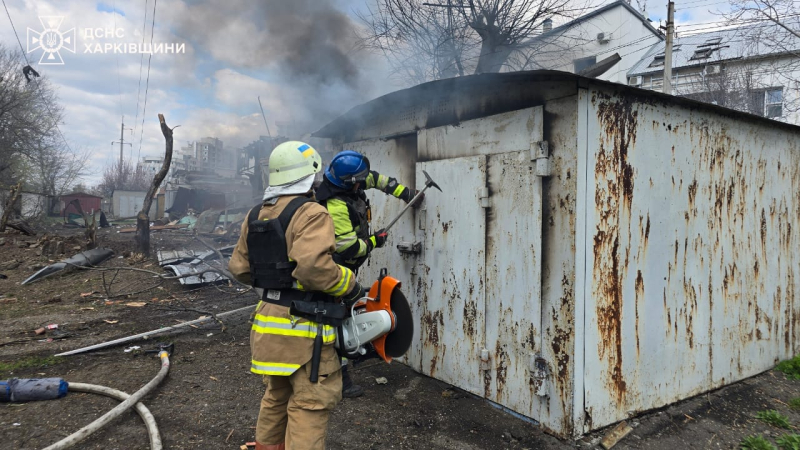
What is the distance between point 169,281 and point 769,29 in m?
13.5

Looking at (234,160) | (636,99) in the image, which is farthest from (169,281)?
(234,160)

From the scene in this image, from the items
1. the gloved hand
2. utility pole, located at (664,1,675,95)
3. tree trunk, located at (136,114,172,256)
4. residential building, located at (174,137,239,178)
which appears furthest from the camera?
residential building, located at (174,137,239,178)

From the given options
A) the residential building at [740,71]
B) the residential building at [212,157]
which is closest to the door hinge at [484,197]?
the residential building at [740,71]

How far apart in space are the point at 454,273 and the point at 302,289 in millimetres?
1863

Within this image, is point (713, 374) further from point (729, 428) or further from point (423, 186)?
point (423, 186)

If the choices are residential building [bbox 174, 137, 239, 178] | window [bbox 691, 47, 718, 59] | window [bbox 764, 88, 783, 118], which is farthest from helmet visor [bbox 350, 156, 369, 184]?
residential building [bbox 174, 137, 239, 178]

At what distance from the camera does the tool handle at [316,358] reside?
2162mm

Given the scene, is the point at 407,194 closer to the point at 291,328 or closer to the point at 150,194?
the point at 291,328

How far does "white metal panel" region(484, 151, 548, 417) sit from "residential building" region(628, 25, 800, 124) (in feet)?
27.7

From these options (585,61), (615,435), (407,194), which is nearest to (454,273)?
(407,194)

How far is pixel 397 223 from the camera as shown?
4.43m

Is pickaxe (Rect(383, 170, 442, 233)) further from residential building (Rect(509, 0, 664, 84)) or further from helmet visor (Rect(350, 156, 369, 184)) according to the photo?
residential building (Rect(509, 0, 664, 84))

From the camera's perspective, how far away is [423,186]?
412 cm

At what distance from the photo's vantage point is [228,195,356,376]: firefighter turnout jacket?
2.12 m
